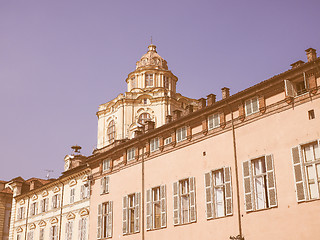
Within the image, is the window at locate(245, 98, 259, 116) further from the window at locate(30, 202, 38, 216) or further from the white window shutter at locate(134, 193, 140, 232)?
the window at locate(30, 202, 38, 216)

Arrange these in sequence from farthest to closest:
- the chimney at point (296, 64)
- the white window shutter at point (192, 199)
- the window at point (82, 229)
→ the window at point (82, 229)
the white window shutter at point (192, 199)
the chimney at point (296, 64)

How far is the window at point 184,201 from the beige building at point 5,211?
103 ft

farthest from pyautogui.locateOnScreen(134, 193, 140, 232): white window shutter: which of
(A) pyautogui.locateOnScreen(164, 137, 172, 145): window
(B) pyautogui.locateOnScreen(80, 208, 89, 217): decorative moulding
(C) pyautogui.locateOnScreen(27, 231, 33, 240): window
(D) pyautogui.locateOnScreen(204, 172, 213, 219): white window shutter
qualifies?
(C) pyautogui.locateOnScreen(27, 231, 33, 240): window

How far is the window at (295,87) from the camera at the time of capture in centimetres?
2165

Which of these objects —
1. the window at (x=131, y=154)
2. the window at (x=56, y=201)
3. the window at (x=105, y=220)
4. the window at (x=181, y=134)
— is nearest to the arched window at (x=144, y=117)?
the window at (x=56, y=201)

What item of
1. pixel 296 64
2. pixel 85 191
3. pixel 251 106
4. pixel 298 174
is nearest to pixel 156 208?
pixel 251 106

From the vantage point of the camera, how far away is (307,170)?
2023 cm

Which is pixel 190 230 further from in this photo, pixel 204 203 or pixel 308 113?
pixel 308 113

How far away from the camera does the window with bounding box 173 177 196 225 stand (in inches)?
1011

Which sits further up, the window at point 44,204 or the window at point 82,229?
the window at point 44,204

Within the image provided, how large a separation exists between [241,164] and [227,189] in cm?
154

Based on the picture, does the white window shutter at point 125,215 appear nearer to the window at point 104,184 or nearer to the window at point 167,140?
the window at point 104,184

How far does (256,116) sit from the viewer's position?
2320cm

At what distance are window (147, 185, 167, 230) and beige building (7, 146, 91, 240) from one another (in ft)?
27.9
